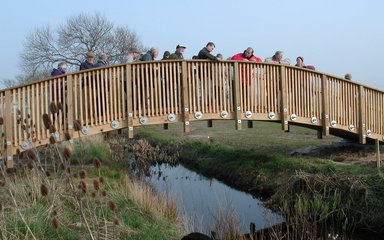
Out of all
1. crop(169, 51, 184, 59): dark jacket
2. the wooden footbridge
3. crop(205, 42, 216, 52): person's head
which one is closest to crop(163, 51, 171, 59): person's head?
crop(169, 51, 184, 59): dark jacket

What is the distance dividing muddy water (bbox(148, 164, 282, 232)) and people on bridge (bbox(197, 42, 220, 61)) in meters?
3.26

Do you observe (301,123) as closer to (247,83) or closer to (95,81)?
(247,83)

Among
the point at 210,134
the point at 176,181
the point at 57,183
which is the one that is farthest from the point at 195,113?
the point at 210,134

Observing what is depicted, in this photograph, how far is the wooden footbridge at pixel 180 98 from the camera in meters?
10.7

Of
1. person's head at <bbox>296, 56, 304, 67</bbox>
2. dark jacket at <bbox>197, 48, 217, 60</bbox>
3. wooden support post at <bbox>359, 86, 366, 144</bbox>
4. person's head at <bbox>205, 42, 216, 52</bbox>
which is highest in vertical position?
person's head at <bbox>205, 42, 216, 52</bbox>

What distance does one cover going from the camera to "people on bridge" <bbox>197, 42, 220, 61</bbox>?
12.0 meters

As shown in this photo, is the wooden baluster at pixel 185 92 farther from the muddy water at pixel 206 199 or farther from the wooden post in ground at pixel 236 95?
the muddy water at pixel 206 199

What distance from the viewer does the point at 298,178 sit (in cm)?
1070

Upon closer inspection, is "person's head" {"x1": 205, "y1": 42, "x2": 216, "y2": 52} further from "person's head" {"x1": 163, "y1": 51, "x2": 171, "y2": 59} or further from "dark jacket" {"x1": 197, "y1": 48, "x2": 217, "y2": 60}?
"person's head" {"x1": 163, "y1": 51, "x2": 171, "y2": 59}

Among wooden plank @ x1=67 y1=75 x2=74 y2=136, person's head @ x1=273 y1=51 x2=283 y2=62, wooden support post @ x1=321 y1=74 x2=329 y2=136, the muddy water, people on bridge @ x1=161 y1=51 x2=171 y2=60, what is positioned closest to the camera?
the muddy water

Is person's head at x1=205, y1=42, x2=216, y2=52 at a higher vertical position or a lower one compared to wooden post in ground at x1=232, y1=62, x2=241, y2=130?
higher

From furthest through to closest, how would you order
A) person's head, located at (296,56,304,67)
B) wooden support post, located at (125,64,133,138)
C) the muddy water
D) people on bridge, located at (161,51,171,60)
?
person's head, located at (296,56,304,67) < people on bridge, located at (161,51,171,60) < wooden support post, located at (125,64,133,138) < the muddy water

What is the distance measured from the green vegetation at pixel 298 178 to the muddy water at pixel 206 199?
0.41 meters

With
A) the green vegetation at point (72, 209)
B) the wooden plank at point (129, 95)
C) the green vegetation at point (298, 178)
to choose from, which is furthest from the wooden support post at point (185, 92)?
the green vegetation at point (298, 178)
